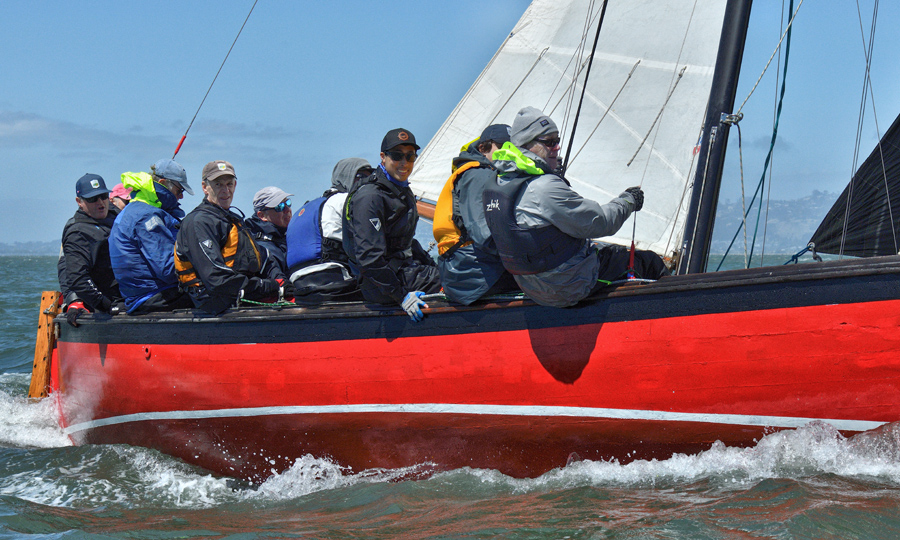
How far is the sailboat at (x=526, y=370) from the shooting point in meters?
3.37

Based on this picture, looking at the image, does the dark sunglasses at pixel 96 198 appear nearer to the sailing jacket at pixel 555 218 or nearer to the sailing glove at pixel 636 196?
the sailing jacket at pixel 555 218

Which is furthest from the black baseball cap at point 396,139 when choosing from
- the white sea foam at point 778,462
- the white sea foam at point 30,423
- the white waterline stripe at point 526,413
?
the white sea foam at point 30,423

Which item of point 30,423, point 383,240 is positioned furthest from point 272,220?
point 30,423

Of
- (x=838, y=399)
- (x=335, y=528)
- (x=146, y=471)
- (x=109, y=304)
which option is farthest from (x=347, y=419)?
(x=838, y=399)

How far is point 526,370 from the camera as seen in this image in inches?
153

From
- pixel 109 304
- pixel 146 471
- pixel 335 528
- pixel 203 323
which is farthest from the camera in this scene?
pixel 109 304

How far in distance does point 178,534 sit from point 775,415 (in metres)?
3.08

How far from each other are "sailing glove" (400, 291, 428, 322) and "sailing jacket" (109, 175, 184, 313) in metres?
1.93

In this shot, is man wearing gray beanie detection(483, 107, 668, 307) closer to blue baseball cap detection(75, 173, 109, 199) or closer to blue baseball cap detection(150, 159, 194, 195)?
blue baseball cap detection(150, 159, 194, 195)

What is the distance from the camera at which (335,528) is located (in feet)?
12.2

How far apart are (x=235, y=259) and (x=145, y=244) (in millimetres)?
652

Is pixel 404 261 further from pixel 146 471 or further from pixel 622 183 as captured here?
pixel 622 183

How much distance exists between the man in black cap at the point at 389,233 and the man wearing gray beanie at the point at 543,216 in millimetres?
719

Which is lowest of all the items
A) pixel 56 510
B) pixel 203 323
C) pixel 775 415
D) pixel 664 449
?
pixel 56 510
